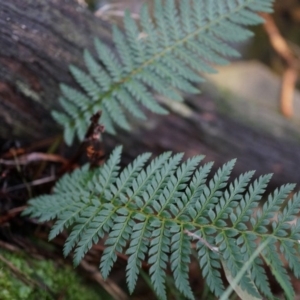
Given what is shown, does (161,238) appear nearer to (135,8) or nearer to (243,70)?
Answer: (243,70)

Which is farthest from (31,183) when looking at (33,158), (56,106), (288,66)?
(288,66)

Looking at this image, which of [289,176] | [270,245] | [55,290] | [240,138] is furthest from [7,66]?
[289,176]

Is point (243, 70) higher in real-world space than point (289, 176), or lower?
higher

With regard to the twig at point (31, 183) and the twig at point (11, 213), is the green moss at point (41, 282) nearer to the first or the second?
the twig at point (11, 213)

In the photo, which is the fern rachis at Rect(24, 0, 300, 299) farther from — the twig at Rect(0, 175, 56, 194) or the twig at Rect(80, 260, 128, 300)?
the twig at Rect(80, 260, 128, 300)

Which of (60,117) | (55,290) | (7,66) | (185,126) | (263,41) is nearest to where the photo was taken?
(55,290)

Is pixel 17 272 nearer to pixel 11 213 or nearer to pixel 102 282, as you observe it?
pixel 11 213

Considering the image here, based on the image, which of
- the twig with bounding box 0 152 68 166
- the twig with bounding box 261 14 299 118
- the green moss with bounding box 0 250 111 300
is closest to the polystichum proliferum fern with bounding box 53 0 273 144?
the twig with bounding box 0 152 68 166
